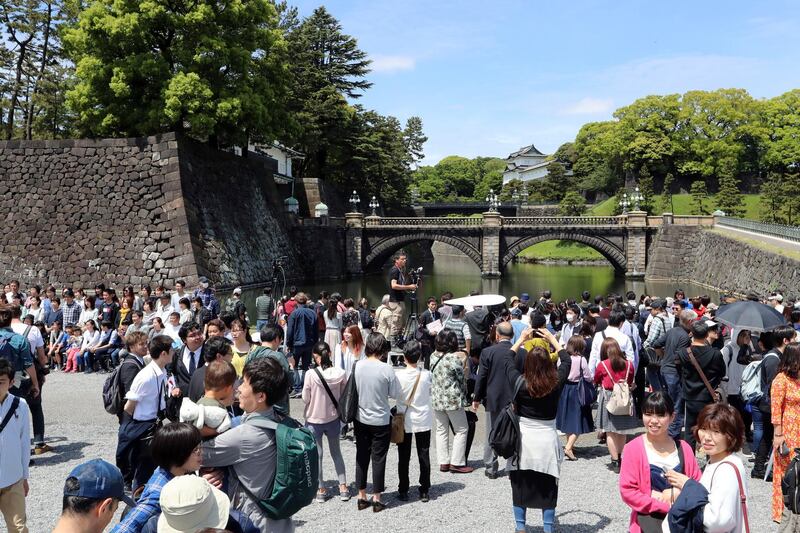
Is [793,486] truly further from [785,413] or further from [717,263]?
[717,263]

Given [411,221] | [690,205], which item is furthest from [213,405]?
[690,205]

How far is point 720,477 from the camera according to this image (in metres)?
3.40

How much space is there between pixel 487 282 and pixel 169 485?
44.2 meters

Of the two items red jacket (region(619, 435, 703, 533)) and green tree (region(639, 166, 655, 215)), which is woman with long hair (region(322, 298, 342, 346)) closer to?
red jacket (region(619, 435, 703, 533))

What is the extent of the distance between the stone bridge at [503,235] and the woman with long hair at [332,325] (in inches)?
1450

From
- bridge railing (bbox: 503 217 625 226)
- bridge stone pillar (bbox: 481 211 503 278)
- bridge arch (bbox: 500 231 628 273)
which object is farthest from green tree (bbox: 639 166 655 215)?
bridge stone pillar (bbox: 481 211 503 278)

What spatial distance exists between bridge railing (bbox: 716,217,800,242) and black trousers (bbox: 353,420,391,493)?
3176cm

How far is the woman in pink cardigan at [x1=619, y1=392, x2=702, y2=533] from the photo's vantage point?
382 cm

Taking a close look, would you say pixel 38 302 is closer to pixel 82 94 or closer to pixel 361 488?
pixel 361 488

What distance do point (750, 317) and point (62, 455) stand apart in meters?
9.17

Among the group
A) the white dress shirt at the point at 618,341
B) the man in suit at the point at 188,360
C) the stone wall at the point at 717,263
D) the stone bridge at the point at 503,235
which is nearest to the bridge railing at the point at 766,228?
the stone bridge at the point at 503,235

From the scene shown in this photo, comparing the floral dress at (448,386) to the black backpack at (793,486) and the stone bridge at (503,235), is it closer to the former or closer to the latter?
the black backpack at (793,486)

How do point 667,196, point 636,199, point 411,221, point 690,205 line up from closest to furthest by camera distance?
point 411,221
point 636,199
point 667,196
point 690,205

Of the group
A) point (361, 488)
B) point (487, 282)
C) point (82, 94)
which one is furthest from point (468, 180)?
point (361, 488)
